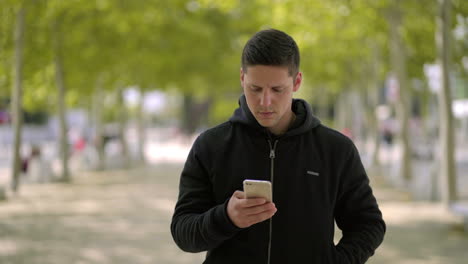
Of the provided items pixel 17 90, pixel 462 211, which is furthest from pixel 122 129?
pixel 462 211

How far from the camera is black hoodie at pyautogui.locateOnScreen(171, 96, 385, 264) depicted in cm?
236

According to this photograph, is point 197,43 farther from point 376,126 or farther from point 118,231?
point 118,231

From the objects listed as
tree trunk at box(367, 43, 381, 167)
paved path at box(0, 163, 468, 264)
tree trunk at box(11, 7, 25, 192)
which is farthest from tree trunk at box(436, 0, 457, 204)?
tree trunk at box(367, 43, 381, 167)

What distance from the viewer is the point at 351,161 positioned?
250 cm

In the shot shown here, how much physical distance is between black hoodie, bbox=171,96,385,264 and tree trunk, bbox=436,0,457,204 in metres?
8.89

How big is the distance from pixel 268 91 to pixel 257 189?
415 mm

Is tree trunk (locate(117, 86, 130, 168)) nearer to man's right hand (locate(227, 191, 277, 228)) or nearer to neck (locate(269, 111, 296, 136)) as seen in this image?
neck (locate(269, 111, 296, 136))

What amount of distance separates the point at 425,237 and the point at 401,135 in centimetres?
740

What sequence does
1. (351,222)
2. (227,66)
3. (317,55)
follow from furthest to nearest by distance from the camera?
1. (227,66)
2. (317,55)
3. (351,222)

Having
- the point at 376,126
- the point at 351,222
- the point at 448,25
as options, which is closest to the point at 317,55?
the point at 376,126

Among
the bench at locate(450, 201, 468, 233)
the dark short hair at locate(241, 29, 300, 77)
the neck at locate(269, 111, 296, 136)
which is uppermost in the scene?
the dark short hair at locate(241, 29, 300, 77)

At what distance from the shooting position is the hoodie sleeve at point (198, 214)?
86.9 inches

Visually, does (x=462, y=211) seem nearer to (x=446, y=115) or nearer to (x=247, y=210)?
(x=446, y=115)

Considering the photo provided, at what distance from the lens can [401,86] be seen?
16062 mm
